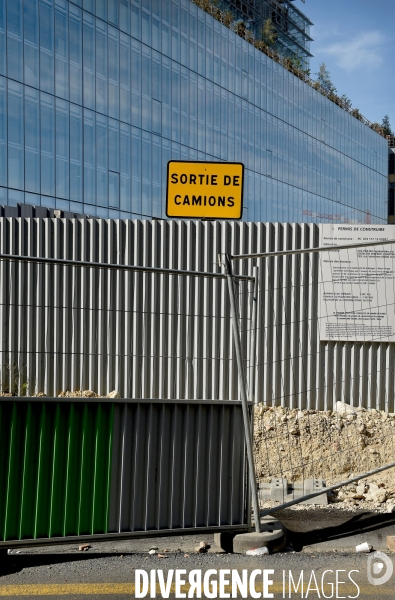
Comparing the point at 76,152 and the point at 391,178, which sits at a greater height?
the point at 391,178

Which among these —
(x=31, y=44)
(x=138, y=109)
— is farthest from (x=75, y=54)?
(x=138, y=109)

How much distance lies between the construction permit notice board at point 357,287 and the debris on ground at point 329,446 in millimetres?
974

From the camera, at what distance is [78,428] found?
16.7 ft

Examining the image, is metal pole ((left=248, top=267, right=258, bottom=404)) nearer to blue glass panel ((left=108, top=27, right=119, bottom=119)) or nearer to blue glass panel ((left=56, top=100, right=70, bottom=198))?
blue glass panel ((left=56, top=100, right=70, bottom=198))

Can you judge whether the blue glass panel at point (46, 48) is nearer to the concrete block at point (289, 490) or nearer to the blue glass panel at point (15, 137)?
the blue glass panel at point (15, 137)

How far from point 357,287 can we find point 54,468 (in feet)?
17.2

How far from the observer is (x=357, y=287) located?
9.26 m

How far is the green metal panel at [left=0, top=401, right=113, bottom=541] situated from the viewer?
4.93 meters

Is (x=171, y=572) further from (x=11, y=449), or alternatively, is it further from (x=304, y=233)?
(x=304, y=233)

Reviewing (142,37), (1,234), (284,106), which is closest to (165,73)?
Result: (142,37)

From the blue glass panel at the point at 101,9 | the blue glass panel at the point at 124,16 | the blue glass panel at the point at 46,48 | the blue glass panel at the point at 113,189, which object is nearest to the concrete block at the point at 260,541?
the blue glass panel at the point at 46,48

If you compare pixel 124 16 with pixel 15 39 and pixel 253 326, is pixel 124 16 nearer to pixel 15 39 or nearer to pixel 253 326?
pixel 15 39

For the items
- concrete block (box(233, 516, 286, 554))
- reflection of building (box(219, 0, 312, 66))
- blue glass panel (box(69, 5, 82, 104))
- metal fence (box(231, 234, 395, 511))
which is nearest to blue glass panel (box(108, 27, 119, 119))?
blue glass panel (box(69, 5, 82, 104))

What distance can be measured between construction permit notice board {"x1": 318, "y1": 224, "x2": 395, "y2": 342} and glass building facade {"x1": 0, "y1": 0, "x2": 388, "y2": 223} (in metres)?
18.8
